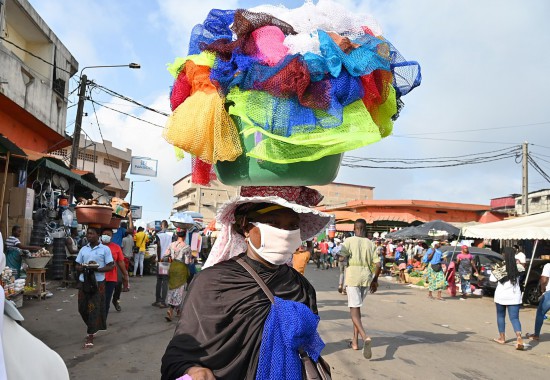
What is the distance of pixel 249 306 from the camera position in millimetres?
2314

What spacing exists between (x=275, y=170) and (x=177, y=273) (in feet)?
25.3

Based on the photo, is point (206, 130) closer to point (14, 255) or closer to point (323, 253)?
point (14, 255)

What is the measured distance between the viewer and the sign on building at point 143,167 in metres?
41.2

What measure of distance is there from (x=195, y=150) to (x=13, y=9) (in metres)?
16.8

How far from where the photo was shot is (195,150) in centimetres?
232

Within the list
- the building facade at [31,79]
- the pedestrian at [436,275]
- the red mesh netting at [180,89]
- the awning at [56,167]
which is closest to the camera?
the red mesh netting at [180,89]

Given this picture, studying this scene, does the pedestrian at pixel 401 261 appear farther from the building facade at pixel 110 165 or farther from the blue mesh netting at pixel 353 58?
the building facade at pixel 110 165

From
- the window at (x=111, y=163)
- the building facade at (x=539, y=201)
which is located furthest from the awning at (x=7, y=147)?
the window at (x=111, y=163)

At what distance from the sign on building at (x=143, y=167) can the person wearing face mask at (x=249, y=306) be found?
130ft

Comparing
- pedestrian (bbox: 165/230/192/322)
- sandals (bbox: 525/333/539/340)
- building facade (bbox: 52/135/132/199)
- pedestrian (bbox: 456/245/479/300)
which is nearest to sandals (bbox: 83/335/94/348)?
pedestrian (bbox: 165/230/192/322)

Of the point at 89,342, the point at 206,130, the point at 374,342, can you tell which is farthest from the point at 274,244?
the point at 374,342

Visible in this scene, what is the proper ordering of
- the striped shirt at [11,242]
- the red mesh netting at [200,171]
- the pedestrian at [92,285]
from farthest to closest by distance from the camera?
the striped shirt at [11,242], the pedestrian at [92,285], the red mesh netting at [200,171]

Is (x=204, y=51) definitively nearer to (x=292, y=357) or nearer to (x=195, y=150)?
(x=195, y=150)

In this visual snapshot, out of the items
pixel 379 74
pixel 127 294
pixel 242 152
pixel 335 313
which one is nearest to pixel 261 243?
pixel 242 152
